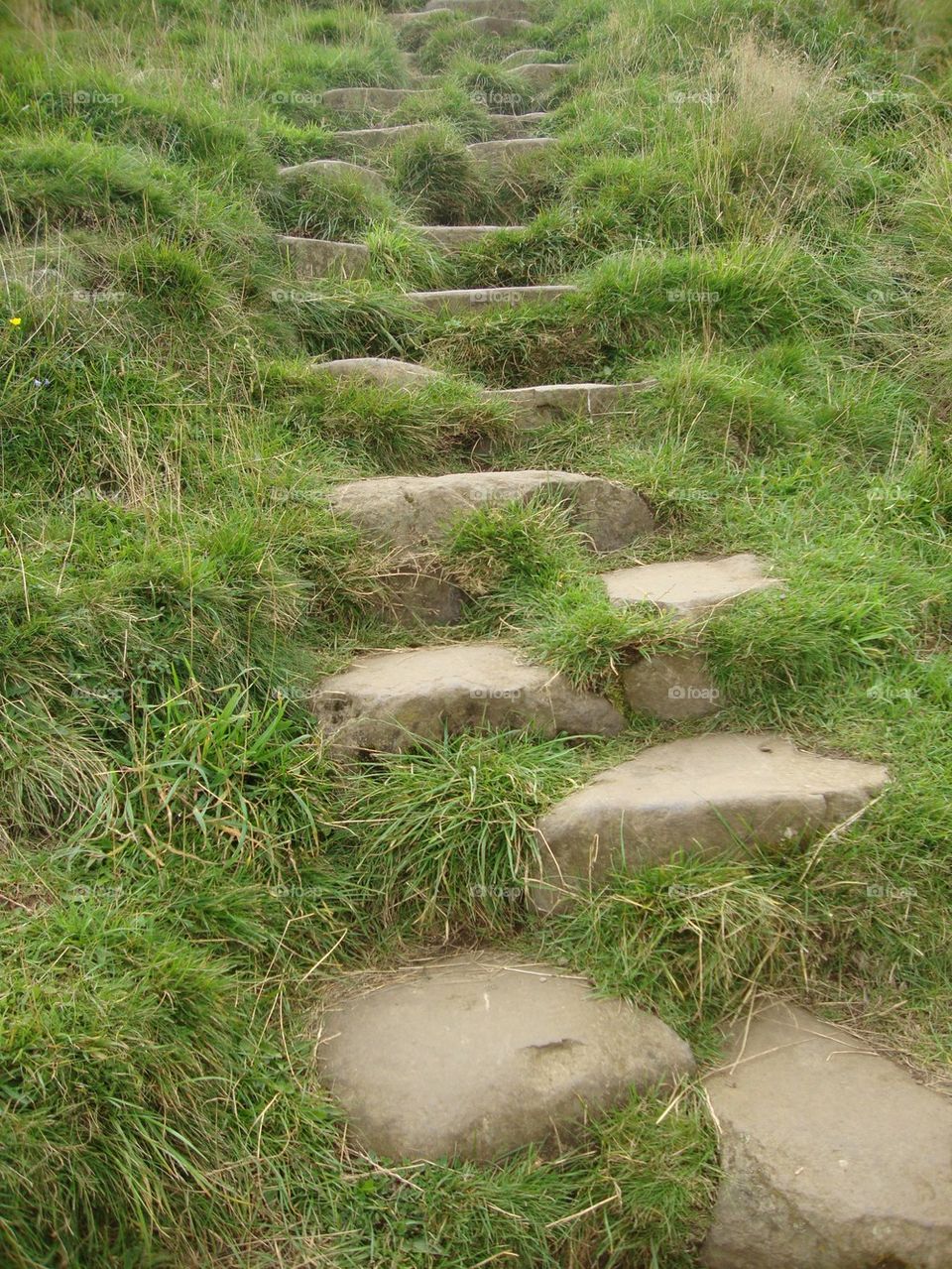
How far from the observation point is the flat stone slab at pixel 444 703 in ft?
10.1

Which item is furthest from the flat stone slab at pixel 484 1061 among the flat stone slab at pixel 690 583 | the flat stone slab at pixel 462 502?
the flat stone slab at pixel 462 502

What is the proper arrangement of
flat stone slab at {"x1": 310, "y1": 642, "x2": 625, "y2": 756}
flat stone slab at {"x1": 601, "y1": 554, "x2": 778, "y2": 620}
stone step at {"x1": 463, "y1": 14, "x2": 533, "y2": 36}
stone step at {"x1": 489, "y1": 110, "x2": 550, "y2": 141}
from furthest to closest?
stone step at {"x1": 463, "y1": 14, "x2": 533, "y2": 36} < stone step at {"x1": 489, "y1": 110, "x2": 550, "y2": 141} < flat stone slab at {"x1": 601, "y1": 554, "x2": 778, "y2": 620} < flat stone slab at {"x1": 310, "y1": 642, "x2": 625, "y2": 756}

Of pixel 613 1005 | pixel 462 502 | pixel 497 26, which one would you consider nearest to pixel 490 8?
pixel 497 26

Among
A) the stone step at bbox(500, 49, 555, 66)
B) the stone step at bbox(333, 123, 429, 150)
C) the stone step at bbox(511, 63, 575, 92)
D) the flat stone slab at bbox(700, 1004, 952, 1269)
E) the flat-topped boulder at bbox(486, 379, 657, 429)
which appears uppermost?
the stone step at bbox(500, 49, 555, 66)

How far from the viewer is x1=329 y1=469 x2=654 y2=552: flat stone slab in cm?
376

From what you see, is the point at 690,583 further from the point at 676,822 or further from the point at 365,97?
the point at 365,97

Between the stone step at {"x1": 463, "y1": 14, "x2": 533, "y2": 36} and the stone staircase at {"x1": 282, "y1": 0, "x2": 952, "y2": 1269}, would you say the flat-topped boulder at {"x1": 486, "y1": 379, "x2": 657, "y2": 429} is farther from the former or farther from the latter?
the stone step at {"x1": 463, "y1": 14, "x2": 533, "y2": 36}

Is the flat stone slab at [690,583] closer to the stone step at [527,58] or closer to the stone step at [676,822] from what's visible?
the stone step at [676,822]

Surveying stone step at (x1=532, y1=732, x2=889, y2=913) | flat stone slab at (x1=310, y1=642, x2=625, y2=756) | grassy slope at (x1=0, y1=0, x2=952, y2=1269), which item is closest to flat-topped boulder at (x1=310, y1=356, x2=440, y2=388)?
grassy slope at (x1=0, y1=0, x2=952, y2=1269)

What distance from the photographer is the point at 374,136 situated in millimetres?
6809

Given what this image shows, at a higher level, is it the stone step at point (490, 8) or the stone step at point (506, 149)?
the stone step at point (490, 8)

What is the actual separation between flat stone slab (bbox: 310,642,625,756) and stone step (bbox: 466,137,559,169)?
4.39 m

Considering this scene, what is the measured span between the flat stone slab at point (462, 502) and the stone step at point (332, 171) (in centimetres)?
264

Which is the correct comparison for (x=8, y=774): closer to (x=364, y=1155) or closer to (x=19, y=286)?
(x=364, y=1155)
